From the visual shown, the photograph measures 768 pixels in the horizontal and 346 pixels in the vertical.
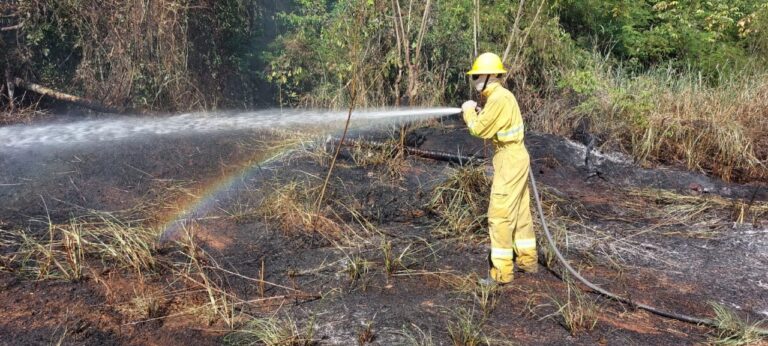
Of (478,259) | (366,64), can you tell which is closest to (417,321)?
(478,259)

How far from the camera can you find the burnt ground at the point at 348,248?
12.5 ft

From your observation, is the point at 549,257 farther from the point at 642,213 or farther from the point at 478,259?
the point at 642,213

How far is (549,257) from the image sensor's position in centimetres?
492

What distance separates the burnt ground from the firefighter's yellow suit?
266 mm

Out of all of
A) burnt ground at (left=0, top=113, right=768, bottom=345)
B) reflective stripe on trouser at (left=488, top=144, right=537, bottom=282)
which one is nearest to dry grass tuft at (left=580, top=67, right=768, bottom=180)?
burnt ground at (left=0, top=113, right=768, bottom=345)

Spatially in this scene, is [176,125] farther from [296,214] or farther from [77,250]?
[77,250]

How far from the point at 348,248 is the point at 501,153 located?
140cm

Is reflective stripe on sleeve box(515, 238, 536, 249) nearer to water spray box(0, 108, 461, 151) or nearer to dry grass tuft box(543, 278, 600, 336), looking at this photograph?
dry grass tuft box(543, 278, 600, 336)

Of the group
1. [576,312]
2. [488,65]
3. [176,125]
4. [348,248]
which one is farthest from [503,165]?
[176,125]

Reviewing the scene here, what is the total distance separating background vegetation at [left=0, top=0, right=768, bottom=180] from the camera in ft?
26.6

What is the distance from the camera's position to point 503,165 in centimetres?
456

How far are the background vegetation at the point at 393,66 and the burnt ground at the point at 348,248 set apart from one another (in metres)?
0.86

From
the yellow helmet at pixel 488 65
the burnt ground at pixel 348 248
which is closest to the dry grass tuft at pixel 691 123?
the burnt ground at pixel 348 248

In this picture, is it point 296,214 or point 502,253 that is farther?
point 296,214
